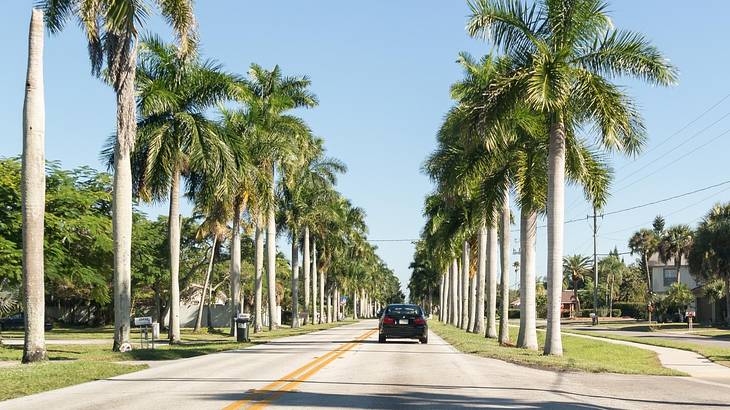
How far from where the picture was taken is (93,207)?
3447 centimetres

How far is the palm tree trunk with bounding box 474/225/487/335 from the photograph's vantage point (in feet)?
136

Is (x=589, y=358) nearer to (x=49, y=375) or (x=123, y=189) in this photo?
(x=123, y=189)

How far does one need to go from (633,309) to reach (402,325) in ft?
249

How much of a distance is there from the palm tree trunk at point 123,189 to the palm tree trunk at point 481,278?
2032 cm

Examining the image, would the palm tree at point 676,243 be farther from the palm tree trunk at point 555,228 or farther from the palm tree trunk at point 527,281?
the palm tree trunk at point 555,228

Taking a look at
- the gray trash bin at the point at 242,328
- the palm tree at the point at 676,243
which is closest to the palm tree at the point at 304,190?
the gray trash bin at the point at 242,328

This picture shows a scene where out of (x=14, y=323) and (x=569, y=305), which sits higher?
(x=14, y=323)

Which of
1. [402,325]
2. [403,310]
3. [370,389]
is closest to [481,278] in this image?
[403,310]

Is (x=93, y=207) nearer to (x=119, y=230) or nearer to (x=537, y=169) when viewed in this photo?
(x=119, y=230)

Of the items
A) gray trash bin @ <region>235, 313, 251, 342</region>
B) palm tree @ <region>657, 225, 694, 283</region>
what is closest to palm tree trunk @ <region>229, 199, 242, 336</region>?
gray trash bin @ <region>235, 313, 251, 342</region>

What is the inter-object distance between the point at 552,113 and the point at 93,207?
797 inches

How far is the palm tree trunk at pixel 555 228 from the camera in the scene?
910 inches

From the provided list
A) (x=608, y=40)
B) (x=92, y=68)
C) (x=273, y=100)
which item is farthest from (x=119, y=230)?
(x=273, y=100)

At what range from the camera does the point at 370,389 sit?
44.8 feet
